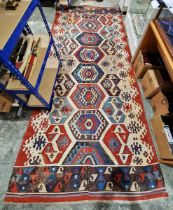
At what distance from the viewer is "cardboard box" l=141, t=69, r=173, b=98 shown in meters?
1.68

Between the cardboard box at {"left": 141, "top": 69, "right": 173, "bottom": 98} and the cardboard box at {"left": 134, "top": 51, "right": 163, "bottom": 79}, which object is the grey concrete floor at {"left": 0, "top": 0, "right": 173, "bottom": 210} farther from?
the cardboard box at {"left": 134, "top": 51, "right": 163, "bottom": 79}

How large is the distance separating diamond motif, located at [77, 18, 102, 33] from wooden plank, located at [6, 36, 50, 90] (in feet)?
3.66

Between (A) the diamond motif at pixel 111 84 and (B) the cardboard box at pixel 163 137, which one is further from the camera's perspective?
(A) the diamond motif at pixel 111 84

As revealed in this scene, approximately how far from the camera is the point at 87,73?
7.01ft

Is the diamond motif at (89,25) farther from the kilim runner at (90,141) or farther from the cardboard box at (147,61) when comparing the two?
the cardboard box at (147,61)

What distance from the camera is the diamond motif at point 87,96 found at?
1885mm

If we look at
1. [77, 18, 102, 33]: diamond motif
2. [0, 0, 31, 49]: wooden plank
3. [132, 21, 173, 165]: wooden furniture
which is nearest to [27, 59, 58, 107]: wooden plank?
[0, 0, 31, 49]: wooden plank

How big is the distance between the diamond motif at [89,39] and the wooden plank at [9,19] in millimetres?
1234

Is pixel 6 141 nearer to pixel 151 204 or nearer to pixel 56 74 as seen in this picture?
pixel 56 74

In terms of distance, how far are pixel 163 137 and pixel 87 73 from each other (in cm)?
124

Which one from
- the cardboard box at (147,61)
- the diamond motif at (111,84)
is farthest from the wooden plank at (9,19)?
the cardboard box at (147,61)

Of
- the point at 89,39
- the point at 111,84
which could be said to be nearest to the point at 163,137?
the point at 111,84

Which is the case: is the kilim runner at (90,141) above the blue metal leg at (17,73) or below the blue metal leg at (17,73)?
below

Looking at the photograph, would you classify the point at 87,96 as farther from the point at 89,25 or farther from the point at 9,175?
the point at 89,25
